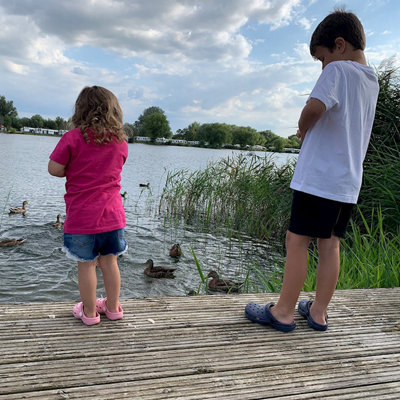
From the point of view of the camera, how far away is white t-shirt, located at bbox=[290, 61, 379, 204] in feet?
6.81

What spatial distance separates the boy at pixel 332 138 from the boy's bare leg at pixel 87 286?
1165 millimetres

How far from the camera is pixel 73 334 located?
2119 millimetres

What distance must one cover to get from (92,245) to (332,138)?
1484 millimetres

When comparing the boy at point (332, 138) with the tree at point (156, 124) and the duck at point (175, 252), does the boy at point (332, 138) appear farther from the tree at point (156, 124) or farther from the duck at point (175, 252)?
the tree at point (156, 124)

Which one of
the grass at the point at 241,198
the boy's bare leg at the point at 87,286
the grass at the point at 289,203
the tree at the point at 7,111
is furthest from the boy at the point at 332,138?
the tree at the point at 7,111

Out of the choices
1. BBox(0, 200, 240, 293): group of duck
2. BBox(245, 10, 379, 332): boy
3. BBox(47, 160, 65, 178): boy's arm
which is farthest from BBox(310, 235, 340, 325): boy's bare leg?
BBox(0, 200, 240, 293): group of duck

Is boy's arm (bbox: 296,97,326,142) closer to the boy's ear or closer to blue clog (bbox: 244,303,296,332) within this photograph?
the boy's ear

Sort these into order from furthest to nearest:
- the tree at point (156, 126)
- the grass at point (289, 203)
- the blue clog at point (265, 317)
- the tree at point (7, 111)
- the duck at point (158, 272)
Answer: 1. the tree at point (7, 111)
2. the tree at point (156, 126)
3. the duck at point (158, 272)
4. the grass at point (289, 203)
5. the blue clog at point (265, 317)

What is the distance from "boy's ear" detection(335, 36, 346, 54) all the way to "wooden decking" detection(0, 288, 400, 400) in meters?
1.69

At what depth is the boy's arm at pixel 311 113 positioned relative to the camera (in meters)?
2.02

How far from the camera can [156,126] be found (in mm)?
71875

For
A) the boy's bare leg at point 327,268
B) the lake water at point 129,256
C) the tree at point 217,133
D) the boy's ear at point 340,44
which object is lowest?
the lake water at point 129,256

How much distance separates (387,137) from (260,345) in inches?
212

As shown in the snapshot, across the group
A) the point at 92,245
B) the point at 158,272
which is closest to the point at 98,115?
the point at 92,245
